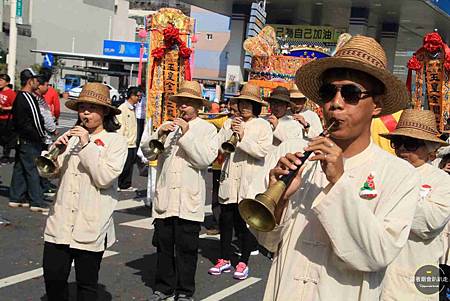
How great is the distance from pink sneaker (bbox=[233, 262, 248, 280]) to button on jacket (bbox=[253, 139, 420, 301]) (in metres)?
3.74

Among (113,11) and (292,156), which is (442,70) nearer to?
(292,156)

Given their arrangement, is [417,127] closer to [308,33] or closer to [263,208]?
[263,208]

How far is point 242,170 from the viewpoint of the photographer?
632cm

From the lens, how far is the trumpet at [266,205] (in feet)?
6.68

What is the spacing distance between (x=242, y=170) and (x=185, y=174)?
1337 mm

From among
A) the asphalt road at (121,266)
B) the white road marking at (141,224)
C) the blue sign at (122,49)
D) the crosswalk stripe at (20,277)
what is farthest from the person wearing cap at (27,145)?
the blue sign at (122,49)

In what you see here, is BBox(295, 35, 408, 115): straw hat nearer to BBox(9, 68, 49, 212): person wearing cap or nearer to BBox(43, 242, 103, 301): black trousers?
BBox(43, 242, 103, 301): black trousers

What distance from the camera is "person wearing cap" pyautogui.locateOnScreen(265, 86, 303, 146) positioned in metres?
6.88

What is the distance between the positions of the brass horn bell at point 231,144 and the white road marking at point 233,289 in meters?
1.47

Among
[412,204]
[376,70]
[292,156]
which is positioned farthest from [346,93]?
[412,204]

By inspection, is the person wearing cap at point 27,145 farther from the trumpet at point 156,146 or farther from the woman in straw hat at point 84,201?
the woman in straw hat at point 84,201

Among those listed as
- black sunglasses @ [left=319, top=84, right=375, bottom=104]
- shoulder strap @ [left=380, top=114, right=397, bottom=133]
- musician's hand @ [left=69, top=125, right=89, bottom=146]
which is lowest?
musician's hand @ [left=69, top=125, right=89, bottom=146]

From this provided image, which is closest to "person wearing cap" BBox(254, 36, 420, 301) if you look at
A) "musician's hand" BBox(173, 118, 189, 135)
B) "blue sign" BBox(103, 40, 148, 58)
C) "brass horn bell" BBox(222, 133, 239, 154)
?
"musician's hand" BBox(173, 118, 189, 135)

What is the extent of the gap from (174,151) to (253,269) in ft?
6.79
